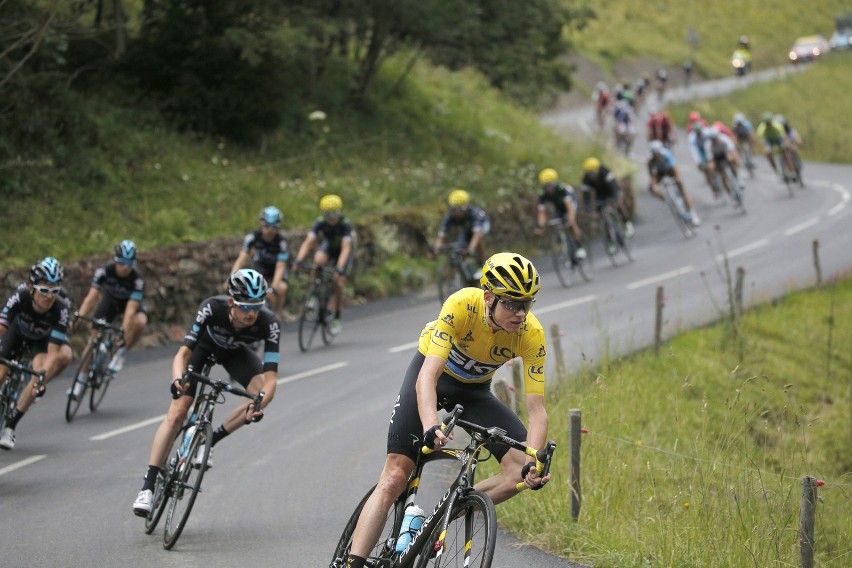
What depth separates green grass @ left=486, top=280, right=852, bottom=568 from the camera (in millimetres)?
7742

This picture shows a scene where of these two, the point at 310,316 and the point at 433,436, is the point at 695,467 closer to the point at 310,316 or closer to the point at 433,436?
the point at 433,436

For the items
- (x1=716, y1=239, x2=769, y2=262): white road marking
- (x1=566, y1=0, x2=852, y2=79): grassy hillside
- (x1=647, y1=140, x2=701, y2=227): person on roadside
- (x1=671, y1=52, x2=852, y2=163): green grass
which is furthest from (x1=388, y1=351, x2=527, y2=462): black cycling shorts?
(x1=566, y1=0, x2=852, y2=79): grassy hillside

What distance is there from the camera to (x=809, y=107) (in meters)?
57.2

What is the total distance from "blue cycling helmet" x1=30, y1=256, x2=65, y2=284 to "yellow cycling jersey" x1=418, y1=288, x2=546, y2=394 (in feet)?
18.0

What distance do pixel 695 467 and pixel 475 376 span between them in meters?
1.70

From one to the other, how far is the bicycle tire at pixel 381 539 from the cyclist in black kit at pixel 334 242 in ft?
34.7

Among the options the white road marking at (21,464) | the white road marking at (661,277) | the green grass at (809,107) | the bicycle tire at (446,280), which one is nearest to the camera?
the white road marking at (21,464)

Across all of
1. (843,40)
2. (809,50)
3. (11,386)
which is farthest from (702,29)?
(11,386)

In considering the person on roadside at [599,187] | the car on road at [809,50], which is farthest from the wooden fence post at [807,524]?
the car on road at [809,50]

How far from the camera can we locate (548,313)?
20062 mm

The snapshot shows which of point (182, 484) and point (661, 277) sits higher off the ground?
point (182, 484)

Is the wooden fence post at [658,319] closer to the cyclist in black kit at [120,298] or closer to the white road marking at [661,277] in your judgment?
the white road marking at [661,277]

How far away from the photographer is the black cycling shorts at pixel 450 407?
6797 millimetres

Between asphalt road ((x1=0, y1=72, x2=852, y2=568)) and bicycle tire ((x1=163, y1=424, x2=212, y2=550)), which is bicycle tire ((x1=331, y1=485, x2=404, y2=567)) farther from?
bicycle tire ((x1=163, y1=424, x2=212, y2=550))
